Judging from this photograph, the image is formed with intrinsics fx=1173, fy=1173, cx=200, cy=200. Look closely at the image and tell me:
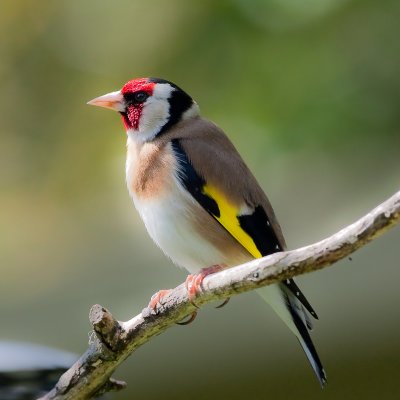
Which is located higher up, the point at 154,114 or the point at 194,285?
the point at 154,114

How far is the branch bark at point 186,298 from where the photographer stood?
6.43 feet

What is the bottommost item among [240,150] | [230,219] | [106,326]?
[106,326]

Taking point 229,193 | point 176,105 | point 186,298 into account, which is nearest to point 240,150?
point 176,105

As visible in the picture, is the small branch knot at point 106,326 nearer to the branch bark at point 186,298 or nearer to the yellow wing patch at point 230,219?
the branch bark at point 186,298

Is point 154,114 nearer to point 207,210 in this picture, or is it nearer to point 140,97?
point 140,97

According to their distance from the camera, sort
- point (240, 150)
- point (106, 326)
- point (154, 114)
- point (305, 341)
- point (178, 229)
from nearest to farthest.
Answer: point (106, 326) → point (305, 341) → point (178, 229) → point (154, 114) → point (240, 150)

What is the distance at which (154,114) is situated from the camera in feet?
10.4

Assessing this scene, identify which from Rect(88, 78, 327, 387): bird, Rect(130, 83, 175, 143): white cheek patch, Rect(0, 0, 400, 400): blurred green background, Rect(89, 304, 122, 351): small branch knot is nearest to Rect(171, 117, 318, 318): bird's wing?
Rect(88, 78, 327, 387): bird

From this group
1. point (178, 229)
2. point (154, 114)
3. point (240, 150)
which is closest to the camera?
point (178, 229)

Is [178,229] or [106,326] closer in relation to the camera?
[106,326]

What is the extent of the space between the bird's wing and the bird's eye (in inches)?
8.7

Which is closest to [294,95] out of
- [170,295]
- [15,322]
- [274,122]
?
[274,122]

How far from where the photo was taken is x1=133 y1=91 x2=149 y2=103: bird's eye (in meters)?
3.23

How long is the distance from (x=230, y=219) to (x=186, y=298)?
1.87 feet
